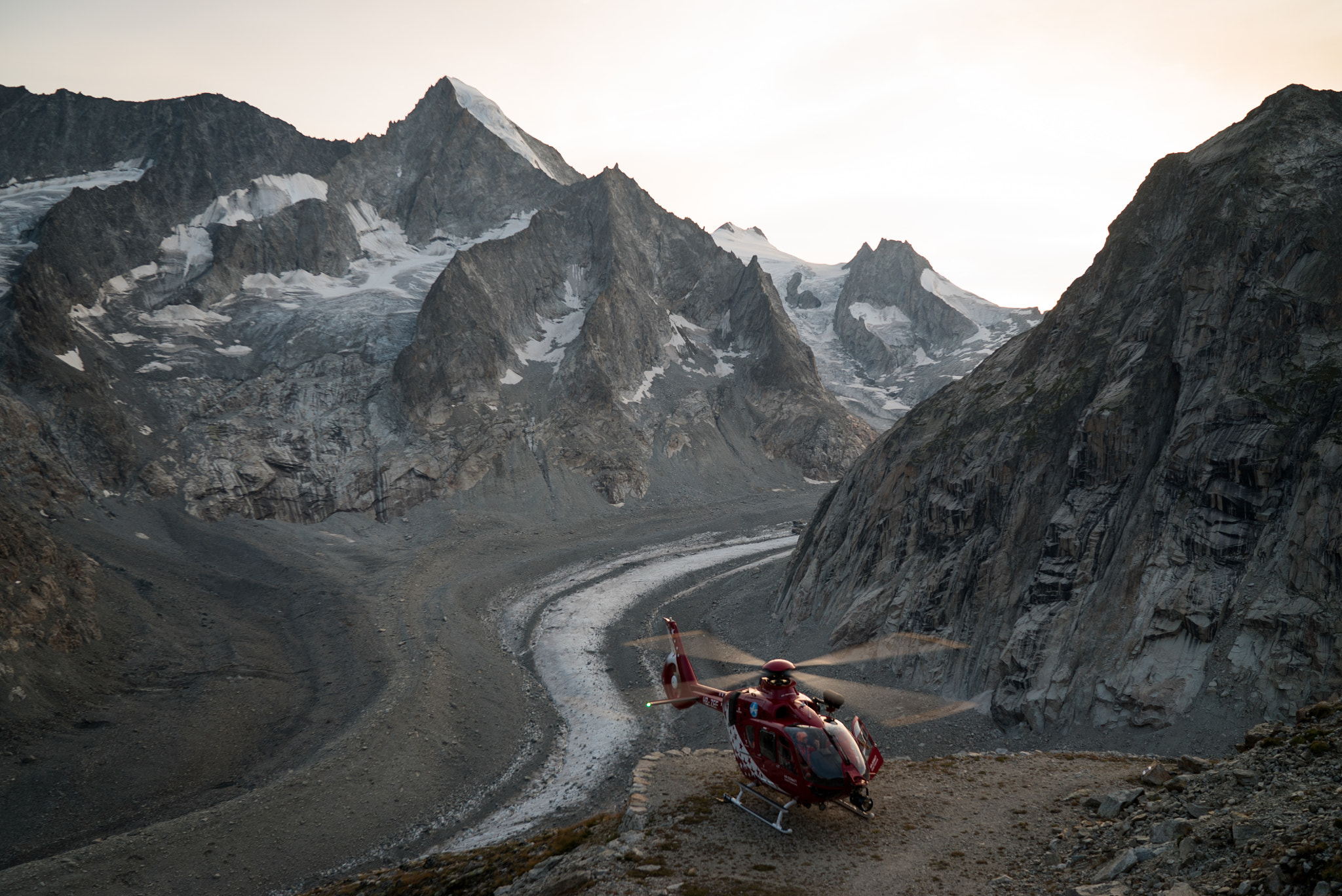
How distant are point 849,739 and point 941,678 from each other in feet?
61.2

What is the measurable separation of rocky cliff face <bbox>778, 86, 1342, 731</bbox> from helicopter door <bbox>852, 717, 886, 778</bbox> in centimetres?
1314

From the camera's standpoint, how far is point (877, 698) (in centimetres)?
3178

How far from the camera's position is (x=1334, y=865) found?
25.9 feet

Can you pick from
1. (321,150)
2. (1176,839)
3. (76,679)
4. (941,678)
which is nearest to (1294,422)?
(941,678)

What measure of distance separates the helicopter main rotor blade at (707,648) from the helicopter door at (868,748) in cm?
2407

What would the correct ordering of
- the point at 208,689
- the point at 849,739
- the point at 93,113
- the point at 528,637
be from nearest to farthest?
the point at 849,739, the point at 208,689, the point at 528,637, the point at 93,113

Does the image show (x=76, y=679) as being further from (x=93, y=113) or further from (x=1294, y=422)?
(x=93, y=113)

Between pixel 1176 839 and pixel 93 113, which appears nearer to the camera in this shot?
pixel 1176 839

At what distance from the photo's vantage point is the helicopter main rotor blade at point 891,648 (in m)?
31.7

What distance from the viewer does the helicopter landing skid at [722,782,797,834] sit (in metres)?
14.2

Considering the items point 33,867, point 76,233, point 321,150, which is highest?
point 321,150

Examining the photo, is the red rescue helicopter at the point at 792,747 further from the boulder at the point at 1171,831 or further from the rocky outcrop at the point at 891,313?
the rocky outcrop at the point at 891,313

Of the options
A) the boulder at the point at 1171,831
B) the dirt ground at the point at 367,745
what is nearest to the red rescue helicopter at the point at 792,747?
the dirt ground at the point at 367,745

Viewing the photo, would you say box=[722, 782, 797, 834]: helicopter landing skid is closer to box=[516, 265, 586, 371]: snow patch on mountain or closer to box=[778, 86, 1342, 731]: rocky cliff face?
box=[778, 86, 1342, 731]: rocky cliff face
